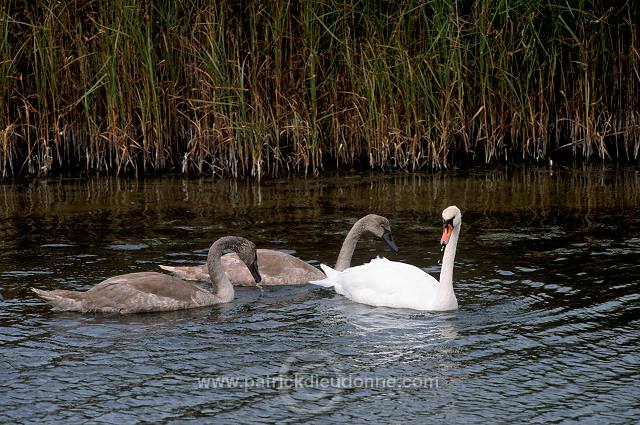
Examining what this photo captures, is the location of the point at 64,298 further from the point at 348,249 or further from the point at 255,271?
the point at 348,249

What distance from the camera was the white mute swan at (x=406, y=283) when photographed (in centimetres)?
893

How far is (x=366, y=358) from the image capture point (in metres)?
7.72

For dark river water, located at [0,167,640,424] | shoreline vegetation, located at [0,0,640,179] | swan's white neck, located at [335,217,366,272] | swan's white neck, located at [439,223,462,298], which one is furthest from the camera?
shoreline vegetation, located at [0,0,640,179]

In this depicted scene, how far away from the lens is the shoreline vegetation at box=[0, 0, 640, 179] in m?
14.8

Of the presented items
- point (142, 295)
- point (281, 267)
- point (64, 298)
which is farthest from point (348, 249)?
point (64, 298)

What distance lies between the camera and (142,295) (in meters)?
8.99

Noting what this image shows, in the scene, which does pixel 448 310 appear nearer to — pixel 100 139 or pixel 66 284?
pixel 66 284

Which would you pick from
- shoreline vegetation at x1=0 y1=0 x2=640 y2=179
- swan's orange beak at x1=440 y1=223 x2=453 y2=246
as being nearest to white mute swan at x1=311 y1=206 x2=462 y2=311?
swan's orange beak at x1=440 y1=223 x2=453 y2=246

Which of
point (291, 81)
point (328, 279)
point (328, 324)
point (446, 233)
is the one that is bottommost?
point (328, 324)

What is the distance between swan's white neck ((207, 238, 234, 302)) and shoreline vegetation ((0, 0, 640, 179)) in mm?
4913

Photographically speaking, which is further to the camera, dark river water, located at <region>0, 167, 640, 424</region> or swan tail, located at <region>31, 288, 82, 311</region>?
swan tail, located at <region>31, 288, 82, 311</region>

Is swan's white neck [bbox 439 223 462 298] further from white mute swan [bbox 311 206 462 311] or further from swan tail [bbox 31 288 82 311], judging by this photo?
swan tail [bbox 31 288 82 311]

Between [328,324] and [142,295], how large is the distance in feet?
4.83

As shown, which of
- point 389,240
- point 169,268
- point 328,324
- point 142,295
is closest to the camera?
point 328,324
